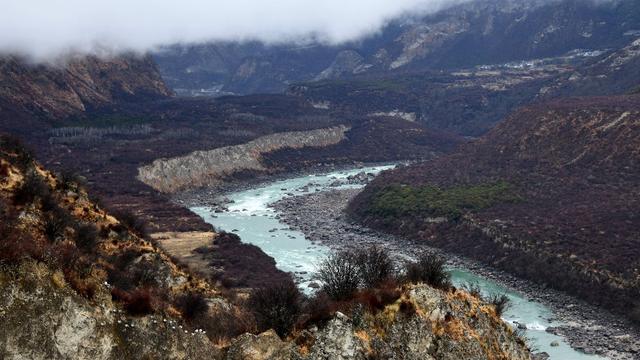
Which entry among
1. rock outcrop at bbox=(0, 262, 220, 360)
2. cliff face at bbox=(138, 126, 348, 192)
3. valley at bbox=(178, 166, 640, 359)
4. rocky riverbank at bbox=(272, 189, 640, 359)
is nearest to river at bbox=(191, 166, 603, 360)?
valley at bbox=(178, 166, 640, 359)

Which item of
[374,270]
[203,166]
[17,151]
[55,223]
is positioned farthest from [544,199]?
[55,223]

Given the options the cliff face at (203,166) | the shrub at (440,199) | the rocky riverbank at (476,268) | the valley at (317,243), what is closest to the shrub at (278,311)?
the valley at (317,243)

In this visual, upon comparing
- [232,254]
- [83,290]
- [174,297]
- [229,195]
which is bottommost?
[229,195]

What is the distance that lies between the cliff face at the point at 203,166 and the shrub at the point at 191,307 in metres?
116

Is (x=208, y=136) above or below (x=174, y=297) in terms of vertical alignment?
below

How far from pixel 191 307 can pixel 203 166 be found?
134m

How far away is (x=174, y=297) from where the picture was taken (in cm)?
3428

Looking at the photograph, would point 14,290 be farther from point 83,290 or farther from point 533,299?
point 533,299

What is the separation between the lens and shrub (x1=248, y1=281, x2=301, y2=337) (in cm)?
2381

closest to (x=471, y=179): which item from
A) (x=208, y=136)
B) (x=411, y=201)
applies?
(x=411, y=201)

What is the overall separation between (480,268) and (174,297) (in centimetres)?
5665

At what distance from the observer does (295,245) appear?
9438 cm

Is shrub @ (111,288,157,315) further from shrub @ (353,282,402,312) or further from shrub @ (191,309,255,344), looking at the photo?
shrub @ (353,282,402,312)

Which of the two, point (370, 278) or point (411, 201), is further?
point (411, 201)
